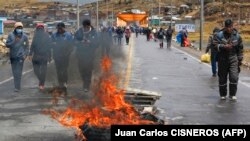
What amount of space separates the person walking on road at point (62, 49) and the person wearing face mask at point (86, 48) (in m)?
0.23

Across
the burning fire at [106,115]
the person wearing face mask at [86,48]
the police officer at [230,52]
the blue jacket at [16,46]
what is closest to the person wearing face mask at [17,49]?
the blue jacket at [16,46]

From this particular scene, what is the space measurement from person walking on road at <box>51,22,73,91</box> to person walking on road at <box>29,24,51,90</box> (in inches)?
14.7

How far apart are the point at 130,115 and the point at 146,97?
3846mm

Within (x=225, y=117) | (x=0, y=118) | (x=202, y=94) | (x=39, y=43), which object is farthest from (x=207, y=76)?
(x=0, y=118)

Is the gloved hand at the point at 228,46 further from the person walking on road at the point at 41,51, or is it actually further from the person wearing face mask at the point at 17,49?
the person wearing face mask at the point at 17,49

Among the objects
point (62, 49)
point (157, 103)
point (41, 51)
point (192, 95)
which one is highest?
point (62, 49)

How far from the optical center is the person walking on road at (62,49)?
14828 millimetres

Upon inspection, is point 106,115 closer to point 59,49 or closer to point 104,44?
point 59,49

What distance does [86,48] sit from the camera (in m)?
14.7

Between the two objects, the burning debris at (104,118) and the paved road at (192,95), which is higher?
the burning debris at (104,118)

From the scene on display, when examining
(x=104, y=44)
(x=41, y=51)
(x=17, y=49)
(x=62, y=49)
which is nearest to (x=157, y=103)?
(x=62, y=49)

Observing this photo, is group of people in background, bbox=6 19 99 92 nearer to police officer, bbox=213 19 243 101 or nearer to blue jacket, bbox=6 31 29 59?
blue jacket, bbox=6 31 29 59

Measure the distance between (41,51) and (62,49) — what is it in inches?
30.5

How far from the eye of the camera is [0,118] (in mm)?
10859
